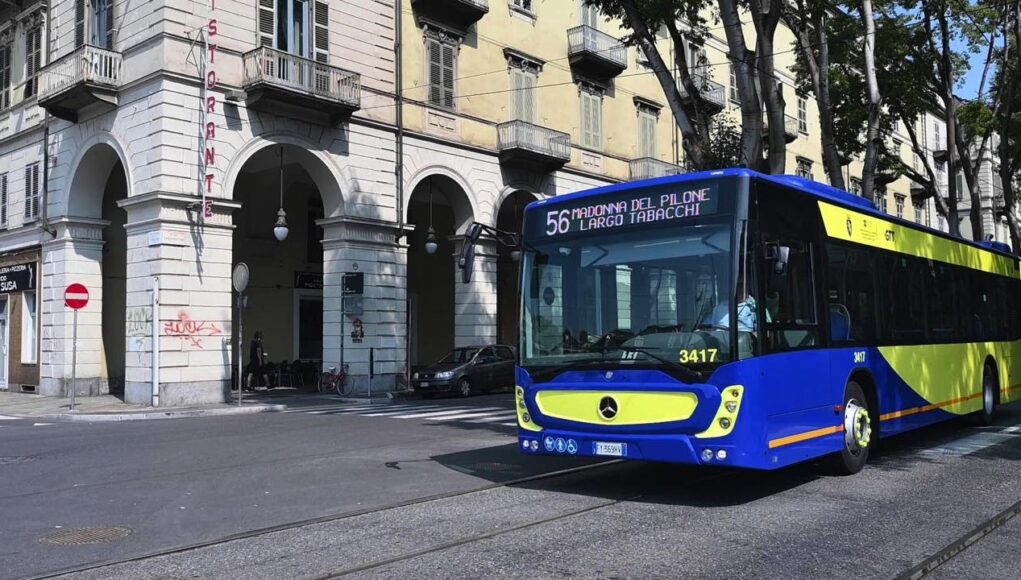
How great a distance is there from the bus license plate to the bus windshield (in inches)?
28.4

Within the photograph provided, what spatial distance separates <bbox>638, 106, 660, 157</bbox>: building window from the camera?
34344mm

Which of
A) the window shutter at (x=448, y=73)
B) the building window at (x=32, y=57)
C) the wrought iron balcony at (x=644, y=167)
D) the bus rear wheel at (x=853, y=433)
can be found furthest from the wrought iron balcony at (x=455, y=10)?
the bus rear wheel at (x=853, y=433)

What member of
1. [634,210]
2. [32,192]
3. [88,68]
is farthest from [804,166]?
[634,210]

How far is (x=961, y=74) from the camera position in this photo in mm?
23562

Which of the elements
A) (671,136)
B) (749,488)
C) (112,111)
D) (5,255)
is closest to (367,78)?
(112,111)

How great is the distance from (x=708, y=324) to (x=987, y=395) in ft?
29.1

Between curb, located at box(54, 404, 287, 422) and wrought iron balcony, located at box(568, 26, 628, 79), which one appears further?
wrought iron balcony, located at box(568, 26, 628, 79)

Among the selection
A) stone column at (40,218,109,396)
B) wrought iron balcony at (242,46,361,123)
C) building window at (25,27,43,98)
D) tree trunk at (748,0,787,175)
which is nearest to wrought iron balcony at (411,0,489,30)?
wrought iron balcony at (242,46,361,123)

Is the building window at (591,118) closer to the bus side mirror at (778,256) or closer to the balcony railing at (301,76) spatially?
the balcony railing at (301,76)

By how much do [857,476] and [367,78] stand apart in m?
18.8

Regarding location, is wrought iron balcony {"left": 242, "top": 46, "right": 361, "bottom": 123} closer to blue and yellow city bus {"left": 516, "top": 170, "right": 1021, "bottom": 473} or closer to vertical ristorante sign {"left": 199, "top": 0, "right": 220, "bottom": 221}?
vertical ristorante sign {"left": 199, "top": 0, "right": 220, "bottom": 221}

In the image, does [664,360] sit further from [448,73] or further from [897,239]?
[448,73]

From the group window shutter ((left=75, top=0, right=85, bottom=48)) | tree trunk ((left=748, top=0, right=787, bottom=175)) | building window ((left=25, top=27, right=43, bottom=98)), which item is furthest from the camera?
building window ((left=25, top=27, right=43, bottom=98))

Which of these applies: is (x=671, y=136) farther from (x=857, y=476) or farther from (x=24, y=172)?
(x=857, y=476)
